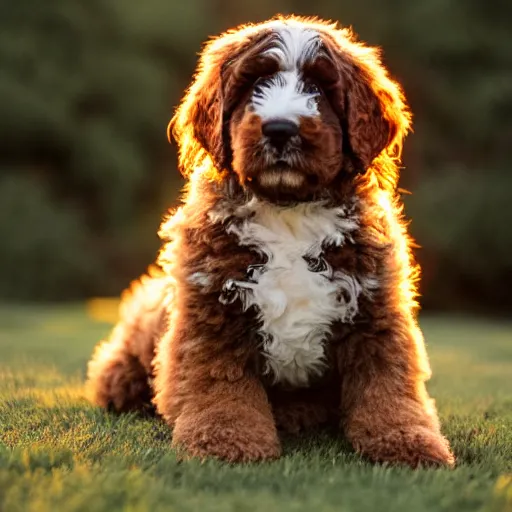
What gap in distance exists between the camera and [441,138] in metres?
23.6

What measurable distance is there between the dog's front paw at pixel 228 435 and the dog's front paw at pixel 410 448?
1.36 feet

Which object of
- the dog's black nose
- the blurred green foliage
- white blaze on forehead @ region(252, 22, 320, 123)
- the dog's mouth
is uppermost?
the blurred green foliage

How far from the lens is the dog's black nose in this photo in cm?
373

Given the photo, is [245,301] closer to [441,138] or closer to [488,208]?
[488,208]

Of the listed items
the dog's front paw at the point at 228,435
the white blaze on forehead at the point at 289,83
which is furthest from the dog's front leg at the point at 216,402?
the white blaze on forehead at the point at 289,83

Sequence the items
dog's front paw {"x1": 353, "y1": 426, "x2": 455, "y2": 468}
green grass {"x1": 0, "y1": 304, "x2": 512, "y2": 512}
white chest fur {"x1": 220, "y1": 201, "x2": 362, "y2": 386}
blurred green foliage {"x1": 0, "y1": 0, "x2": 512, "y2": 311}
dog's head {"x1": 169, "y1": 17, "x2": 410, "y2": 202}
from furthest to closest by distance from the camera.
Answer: blurred green foliage {"x1": 0, "y1": 0, "x2": 512, "y2": 311} < white chest fur {"x1": 220, "y1": 201, "x2": 362, "y2": 386} < dog's head {"x1": 169, "y1": 17, "x2": 410, "y2": 202} < dog's front paw {"x1": 353, "y1": 426, "x2": 455, "y2": 468} < green grass {"x1": 0, "y1": 304, "x2": 512, "y2": 512}

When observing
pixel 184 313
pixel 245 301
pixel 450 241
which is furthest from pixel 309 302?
pixel 450 241

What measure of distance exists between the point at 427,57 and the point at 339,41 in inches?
790

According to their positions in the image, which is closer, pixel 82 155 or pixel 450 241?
pixel 450 241

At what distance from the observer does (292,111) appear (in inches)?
148

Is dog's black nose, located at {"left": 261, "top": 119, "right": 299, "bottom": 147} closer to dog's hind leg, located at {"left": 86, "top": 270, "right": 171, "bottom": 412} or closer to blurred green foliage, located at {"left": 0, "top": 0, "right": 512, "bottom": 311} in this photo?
dog's hind leg, located at {"left": 86, "top": 270, "right": 171, "bottom": 412}

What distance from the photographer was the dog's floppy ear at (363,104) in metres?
4.09

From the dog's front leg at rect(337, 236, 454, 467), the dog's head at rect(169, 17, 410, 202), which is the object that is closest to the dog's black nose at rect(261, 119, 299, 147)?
the dog's head at rect(169, 17, 410, 202)

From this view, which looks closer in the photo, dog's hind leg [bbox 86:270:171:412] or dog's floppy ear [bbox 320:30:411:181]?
dog's floppy ear [bbox 320:30:411:181]
